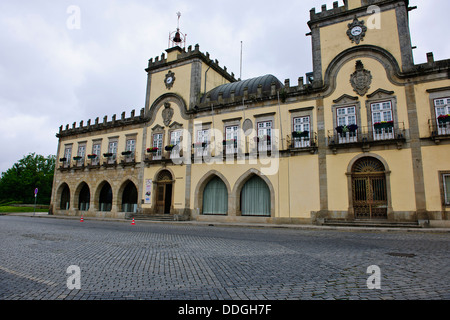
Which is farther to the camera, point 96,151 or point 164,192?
point 96,151

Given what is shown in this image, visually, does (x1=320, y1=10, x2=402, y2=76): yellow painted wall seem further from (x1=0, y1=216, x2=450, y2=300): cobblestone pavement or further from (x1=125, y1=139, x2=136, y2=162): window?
(x1=125, y1=139, x2=136, y2=162): window

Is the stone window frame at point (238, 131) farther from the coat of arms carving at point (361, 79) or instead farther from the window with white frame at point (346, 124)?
the coat of arms carving at point (361, 79)

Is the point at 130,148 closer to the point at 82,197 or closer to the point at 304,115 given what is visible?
the point at 82,197

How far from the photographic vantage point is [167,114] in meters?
27.3

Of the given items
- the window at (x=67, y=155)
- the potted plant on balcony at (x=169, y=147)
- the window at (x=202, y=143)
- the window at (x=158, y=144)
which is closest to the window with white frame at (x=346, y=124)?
the window at (x=202, y=143)

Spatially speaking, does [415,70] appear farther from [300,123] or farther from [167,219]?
[167,219]

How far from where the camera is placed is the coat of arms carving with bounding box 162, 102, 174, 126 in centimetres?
2705

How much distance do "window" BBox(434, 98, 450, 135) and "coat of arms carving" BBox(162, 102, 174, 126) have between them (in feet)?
65.2

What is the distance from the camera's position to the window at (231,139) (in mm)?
23094

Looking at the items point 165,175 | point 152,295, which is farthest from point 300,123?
point 152,295

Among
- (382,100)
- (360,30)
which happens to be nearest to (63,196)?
(382,100)

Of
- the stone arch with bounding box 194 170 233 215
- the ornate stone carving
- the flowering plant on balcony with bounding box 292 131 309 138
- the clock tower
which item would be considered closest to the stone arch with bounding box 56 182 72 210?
the stone arch with bounding box 194 170 233 215

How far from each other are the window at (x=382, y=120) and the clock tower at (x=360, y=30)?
2.53 meters

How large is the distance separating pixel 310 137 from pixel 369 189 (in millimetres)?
5012
